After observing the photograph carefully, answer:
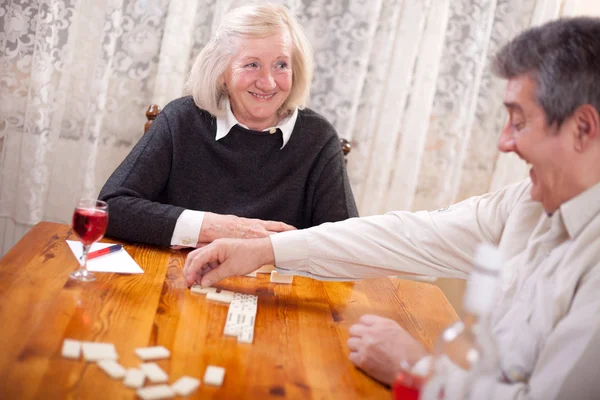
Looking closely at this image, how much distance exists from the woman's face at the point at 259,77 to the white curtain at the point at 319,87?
61 cm

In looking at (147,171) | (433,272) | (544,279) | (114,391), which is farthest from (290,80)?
(114,391)

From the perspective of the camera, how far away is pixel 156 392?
101cm

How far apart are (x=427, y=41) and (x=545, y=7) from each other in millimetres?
583

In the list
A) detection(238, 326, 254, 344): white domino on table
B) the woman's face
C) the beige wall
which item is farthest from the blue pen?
the beige wall

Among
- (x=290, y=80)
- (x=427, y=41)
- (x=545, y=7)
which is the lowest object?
(x=290, y=80)

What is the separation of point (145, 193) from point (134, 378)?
1.16m

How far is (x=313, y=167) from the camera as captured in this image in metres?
2.42

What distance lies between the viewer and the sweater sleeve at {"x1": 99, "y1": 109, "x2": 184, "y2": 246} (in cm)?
191

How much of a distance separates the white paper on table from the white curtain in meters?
1.20

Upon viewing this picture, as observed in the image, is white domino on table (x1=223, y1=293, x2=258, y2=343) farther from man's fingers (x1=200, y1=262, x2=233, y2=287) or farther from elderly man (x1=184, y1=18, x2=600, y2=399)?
elderly man (x1=184, y1=18, x2=600, y2=399)

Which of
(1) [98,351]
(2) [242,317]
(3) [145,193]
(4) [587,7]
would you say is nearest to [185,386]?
(1) [98,351]

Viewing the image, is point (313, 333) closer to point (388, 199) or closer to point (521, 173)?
point (388, 199)

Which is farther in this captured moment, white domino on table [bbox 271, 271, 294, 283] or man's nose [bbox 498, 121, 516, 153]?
white domino on table [bbox 271, 271, 294, 283]

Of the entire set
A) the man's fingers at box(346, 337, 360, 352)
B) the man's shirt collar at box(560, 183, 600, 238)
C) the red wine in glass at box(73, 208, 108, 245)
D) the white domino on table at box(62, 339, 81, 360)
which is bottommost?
the white domino on table at box(62, 339, 81, 360)
